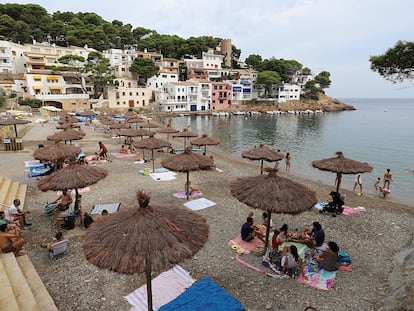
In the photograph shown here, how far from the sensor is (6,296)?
5.22m

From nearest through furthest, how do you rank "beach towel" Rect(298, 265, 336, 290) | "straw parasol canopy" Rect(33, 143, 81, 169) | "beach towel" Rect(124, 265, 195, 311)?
"beach towel" Rect(124, 265, 195, 311) → "beach towel" Rect(298, 265, 336, 290) → "straw parasol canopy" Rect(33, 143, 81, 169)

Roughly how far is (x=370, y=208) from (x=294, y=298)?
328 inches

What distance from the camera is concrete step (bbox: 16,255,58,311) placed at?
5539mm

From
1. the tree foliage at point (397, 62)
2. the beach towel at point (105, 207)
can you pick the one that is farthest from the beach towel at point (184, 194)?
the tree foliage at point (397, 62)

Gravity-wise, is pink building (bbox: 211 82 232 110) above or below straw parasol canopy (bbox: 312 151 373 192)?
above

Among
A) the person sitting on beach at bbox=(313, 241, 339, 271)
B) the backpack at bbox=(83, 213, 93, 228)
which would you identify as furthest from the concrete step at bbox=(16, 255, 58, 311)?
the person sitting on beach at bbox=(313, 241, 339, 271)

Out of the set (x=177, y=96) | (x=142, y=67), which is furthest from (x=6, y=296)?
(x=142, y=67)

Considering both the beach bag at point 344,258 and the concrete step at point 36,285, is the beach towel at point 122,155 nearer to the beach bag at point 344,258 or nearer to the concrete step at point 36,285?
the concrete step at point 36,285

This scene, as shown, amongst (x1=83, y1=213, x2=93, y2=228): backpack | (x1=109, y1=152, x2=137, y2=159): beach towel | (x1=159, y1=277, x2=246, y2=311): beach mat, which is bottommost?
(x1=109, y1=152, x2=137, y2=159): beach towel

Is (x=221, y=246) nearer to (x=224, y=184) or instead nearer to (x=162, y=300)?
(x=162, y=300)

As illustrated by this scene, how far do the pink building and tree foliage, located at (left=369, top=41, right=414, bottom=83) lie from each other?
5930 cm

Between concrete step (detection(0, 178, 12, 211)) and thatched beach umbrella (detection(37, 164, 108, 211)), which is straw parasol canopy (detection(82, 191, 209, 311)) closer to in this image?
thatched beach umbrella (detection(37, 164, 108, 211))

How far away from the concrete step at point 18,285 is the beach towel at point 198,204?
6.27 meters

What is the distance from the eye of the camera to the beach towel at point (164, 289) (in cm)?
579
